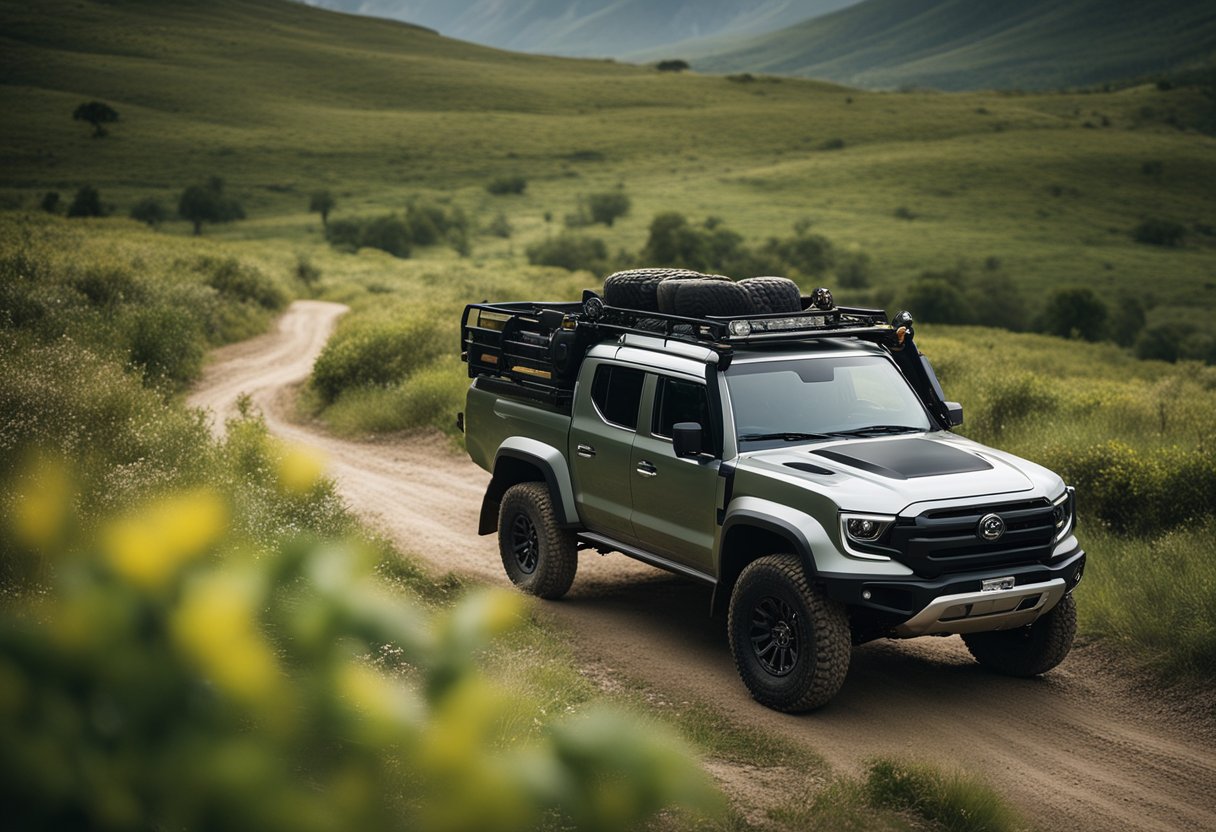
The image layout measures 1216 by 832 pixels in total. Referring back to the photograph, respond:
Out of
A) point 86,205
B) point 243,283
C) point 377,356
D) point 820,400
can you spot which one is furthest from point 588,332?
point 86,205

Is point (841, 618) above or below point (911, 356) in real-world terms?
below

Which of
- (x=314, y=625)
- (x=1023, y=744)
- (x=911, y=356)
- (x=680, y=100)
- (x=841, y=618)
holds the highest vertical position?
(x=680, y=100)

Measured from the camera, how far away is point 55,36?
12094 cm

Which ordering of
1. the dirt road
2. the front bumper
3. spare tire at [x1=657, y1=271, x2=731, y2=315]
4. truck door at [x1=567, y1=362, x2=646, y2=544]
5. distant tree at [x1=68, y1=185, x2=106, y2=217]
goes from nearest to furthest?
the dirt road, the front bumper, truck door at [x1=567, y1=362, x2=646, y2=544], spare tire at [x1=657, y1=271, x2=731, y2=315], distant tree at [x1=68, y1=185, x2=106, y2=217]

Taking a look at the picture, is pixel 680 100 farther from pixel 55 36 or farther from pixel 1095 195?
pixel 55 36

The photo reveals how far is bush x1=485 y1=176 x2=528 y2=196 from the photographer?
97.4 meters

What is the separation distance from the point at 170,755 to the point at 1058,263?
266 ft

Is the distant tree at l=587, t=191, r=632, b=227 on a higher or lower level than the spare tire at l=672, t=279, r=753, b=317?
lower

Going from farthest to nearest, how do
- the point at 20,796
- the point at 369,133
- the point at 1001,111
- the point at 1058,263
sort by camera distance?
the point at 1001,111
the point at 369,133
the point at 1058,263
the point at 20,796

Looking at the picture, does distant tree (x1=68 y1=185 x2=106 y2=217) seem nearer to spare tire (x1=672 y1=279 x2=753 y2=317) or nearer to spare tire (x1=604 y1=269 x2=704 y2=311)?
spare tire (x1=604 y1=269 x2=704 y2=311)

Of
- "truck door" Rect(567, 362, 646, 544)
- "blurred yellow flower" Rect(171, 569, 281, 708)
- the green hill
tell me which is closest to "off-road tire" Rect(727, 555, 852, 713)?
"truck door" Rect(567, 362, 646, 544)

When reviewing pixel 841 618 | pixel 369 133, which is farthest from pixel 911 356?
pixel 369 133

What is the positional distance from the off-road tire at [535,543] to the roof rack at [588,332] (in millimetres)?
885

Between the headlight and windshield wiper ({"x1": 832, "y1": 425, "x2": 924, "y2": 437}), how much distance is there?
116cm
